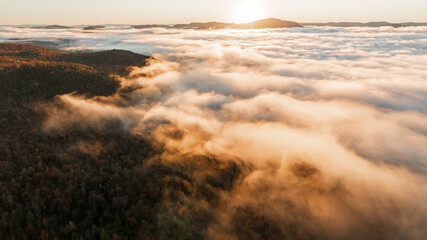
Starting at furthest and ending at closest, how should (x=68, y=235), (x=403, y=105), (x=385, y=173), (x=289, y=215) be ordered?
1. (x=403, y=105)
2. (x=385, y=173)
3. (x=289, y=215)
4. (x=68, y=235)

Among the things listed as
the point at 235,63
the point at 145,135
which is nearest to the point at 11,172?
the point at 145,135

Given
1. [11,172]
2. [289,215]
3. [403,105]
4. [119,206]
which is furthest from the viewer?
[403,105]

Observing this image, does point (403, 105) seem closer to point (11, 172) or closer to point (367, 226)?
point (367, 226)

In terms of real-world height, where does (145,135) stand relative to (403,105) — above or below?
above

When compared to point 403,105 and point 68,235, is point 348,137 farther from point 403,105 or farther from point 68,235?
point 68,235

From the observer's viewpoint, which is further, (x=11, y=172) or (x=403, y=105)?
(x=403, y=105)

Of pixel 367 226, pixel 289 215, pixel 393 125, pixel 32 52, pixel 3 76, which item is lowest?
pixel 393 125

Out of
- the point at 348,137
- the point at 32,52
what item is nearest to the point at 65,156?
the point at 348,137
